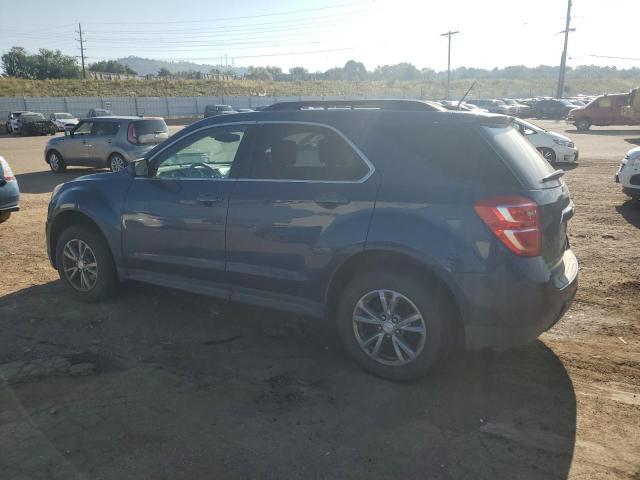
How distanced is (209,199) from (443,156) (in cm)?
194

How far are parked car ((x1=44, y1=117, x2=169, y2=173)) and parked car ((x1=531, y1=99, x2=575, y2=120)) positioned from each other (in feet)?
122

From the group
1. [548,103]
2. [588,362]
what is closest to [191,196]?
[588,362]

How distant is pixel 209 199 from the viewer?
4352 mm

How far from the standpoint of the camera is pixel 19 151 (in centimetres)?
2372

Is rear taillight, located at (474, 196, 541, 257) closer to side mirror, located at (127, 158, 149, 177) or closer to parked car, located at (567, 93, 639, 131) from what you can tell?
side mirror, located at (127, 158, 149, 177)

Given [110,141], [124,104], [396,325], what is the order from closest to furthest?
[396,325] < [110,141] < [124,104]

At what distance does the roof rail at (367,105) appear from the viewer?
4.02 meters

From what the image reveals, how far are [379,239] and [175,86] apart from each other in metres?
74.7

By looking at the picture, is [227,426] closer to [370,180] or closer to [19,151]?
[370,180]

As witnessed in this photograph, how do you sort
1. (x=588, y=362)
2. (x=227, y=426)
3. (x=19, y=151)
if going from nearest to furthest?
(x=227, y=426), (x=588, y=362), (x=19, y=151)

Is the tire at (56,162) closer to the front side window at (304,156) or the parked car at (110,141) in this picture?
the parked car at (110,141)

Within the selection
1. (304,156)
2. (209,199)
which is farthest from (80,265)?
(304,156)

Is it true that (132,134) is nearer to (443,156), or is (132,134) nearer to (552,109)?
(443,156)

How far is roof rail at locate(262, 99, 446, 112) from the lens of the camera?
402 centimetres
